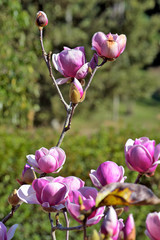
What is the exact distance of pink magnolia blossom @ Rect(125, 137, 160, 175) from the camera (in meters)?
0.66

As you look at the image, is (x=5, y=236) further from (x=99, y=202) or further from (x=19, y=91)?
(x=19, y=91)

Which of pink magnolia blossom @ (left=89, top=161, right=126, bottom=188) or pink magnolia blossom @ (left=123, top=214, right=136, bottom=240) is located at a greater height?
pink magnolia blossom @ (left=89, top=161, right=126, bottom=188)

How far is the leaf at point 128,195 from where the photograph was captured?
0.51m

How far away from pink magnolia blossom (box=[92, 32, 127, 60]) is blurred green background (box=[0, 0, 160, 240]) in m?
2.53

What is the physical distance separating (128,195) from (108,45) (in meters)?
0.41

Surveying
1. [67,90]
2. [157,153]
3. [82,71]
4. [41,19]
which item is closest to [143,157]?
[157,153]

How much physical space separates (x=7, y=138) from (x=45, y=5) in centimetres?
857

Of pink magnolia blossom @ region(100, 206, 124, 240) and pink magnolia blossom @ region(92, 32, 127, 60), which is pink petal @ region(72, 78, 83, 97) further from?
pink magnolia blossom @ region(100, 206, 124, 240)

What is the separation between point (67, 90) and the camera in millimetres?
11008

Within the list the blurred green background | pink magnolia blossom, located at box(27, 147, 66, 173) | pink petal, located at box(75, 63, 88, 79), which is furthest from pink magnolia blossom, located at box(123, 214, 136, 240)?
the blurred green background

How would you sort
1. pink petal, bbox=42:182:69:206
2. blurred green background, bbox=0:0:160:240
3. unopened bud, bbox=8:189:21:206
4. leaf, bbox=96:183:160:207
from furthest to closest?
blurred green background, bbox=0:0:160:240, unopened bud, bbox=8:189:21:206, pink petal, bbox=42:182:69:206, leaf, bbox=96:183:160:207

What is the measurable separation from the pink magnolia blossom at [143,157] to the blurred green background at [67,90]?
253cm

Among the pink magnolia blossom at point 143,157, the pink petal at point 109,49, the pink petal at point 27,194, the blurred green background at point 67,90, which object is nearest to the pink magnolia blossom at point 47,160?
the pink petal at point 27,194

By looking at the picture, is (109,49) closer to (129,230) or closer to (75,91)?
(75,91)
